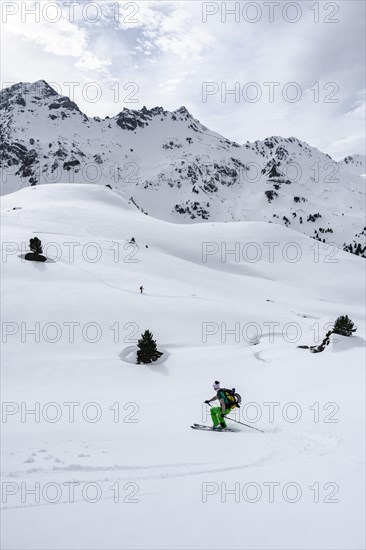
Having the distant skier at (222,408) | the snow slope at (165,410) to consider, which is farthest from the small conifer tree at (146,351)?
the distant skier at (222,408)

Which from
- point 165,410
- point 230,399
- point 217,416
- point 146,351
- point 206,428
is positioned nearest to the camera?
point 206,428

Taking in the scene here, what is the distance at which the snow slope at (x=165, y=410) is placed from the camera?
18.4 ft

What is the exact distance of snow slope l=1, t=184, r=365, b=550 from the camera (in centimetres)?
560

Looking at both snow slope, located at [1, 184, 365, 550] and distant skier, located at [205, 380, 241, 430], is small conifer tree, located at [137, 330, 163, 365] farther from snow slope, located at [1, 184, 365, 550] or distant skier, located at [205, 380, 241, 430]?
distant skier, located at [205, 380, 241, 430]

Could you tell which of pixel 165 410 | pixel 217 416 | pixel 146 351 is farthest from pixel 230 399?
pixel 146 351

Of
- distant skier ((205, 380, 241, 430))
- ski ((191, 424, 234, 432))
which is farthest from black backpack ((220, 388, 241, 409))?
ski ((191, 424, 234, 432))

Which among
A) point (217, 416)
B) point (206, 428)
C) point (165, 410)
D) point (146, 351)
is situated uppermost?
point (146, 351)

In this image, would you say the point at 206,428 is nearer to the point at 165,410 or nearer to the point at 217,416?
the point at 217,416

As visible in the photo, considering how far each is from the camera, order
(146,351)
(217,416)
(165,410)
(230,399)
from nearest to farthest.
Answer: (217,416) < (230,399) < (165,410) < (146,351)

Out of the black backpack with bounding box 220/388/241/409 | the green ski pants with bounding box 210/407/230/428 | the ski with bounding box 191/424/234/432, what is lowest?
the ski with bounding box 191/424/234/432

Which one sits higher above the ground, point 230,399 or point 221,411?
point 230,399

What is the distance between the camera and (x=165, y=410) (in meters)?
13.6

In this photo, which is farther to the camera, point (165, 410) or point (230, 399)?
point (165, 410)

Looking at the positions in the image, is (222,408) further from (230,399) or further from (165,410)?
(165,410)
